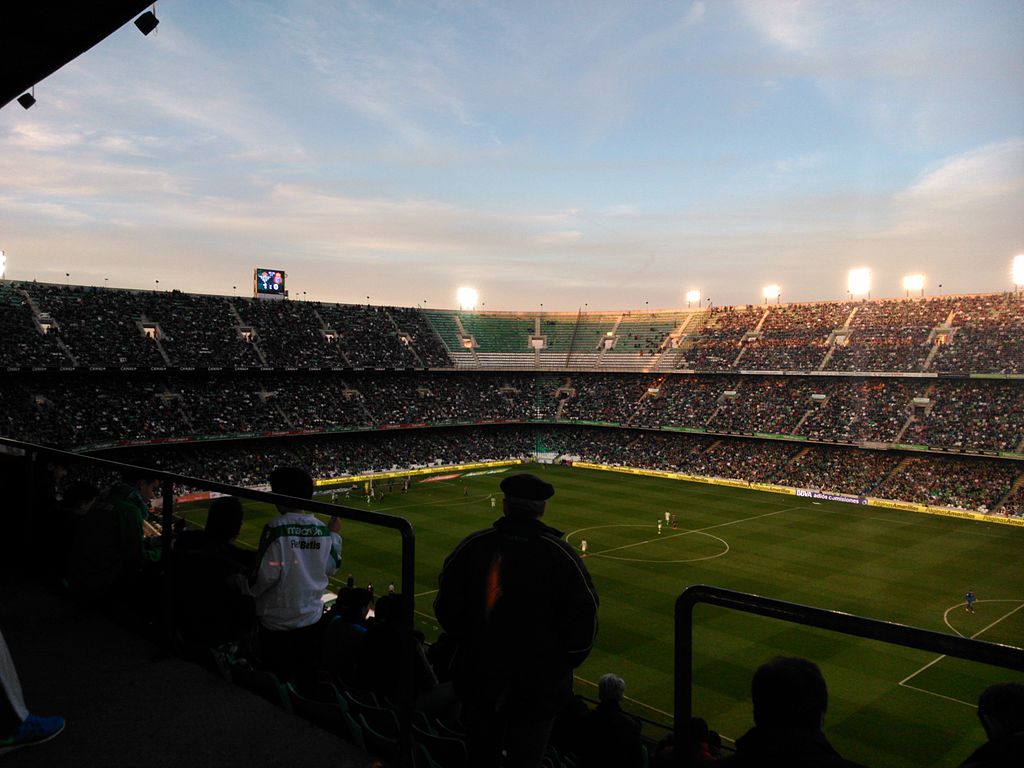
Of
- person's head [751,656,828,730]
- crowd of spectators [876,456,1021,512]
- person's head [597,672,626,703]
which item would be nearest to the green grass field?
crowd of spectators [876,456,1021,512]

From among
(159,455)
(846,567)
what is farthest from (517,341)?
(846,567)

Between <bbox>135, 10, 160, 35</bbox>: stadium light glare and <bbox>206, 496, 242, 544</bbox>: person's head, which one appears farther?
<bbox>135, 10, 160, 35</bbox>: stadium light glare

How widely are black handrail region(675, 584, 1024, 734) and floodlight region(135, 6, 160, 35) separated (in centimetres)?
851

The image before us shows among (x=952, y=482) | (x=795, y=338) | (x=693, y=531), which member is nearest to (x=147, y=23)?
(x=693, y=531)

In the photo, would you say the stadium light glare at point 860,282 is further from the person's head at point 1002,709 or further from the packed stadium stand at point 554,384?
the person's head at point 1002,709

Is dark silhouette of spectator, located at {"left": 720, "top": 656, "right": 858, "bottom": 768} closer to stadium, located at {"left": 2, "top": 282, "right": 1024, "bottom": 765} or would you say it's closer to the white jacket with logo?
the white jacket with logo

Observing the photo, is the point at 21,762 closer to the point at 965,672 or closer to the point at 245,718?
the point at 245,718

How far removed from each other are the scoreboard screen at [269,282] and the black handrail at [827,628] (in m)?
68.6

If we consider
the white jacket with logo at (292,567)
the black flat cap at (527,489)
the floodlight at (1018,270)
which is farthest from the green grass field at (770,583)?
the floodlight at (1018,270)

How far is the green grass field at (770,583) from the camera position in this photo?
19.7m

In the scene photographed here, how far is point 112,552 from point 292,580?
2.30 m

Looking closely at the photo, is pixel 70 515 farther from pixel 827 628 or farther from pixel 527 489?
pixel 827 628

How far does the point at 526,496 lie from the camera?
152 inches

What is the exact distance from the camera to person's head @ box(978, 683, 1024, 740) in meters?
2.63
